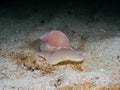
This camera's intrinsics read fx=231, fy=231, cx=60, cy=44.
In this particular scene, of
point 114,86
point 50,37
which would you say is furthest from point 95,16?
point 114,86

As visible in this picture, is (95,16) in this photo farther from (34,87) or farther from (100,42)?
(34,87)

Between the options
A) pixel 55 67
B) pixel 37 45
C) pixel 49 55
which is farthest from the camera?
pixel 37 45

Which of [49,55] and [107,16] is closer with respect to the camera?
[49,55]

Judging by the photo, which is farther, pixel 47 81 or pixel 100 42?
pixel 100 42

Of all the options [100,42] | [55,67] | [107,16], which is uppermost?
[107,16]

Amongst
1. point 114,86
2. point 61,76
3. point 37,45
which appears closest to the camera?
point 114,86

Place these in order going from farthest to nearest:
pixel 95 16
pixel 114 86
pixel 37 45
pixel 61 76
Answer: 1. pixel 95 16
2. pixel 37 45
3. pixel 61 76
4. pixel 114 86

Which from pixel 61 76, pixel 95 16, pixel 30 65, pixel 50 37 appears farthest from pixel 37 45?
pixel 95 16

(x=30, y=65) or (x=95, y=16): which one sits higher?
(x=95, y=16)

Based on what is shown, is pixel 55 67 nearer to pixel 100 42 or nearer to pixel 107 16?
pixel 100 42
